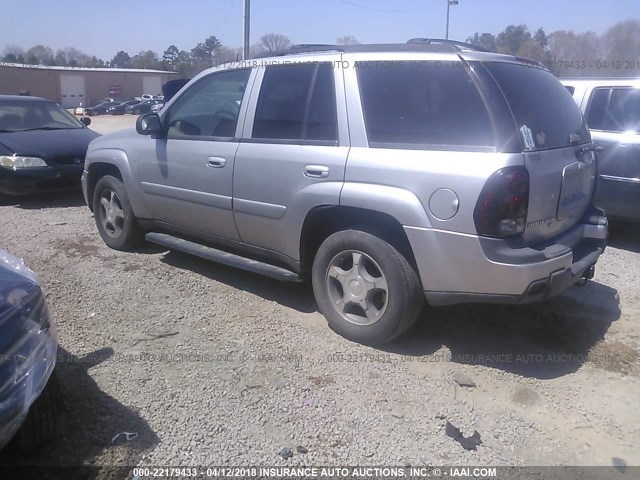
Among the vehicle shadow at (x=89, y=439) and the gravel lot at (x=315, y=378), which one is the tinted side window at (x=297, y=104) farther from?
the vehicle shadow at (x=89, y=439)

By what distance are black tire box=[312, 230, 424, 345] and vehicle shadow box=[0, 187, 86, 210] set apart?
557 cm

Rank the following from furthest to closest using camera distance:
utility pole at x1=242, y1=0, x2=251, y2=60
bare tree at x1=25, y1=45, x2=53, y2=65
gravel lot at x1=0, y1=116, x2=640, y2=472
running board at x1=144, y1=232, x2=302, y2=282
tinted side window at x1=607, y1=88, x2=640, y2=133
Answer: bare tree at x1=25, y1=45, x2=53, y2=65 → utility pole at x1=242, y1=0, x2=251, y2=60 → tinted side window at x1=607, y1=88, x2=640, y2=133 → running board at x1=144, y1=232, x2=302, y2=282 → gravel lot at x1=0, y1=116, x2=640, y2=472

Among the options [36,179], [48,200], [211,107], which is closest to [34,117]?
[48,200]

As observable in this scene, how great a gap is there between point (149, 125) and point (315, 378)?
279 centimetres

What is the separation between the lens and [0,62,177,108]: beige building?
55013 millimetres

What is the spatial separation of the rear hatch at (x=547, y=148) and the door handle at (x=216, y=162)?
6.89ft

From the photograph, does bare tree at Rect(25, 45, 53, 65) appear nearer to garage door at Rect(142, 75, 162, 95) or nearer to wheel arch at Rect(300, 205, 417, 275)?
garage door at Rect(142, 75, 162, 95)

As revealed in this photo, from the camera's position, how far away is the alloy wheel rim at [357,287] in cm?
376

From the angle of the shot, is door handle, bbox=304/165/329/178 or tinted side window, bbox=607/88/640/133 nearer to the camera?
door handle, bbox=304/165/329/178

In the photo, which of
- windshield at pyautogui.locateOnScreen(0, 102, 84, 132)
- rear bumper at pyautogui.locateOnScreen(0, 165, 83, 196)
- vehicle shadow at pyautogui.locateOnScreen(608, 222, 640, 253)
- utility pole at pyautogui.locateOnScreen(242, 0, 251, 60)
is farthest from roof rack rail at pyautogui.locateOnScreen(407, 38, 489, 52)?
utility pole at pyautogui.locateOnScreen(242, 0, 251, 60)

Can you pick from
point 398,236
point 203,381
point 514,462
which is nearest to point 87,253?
point 203,381

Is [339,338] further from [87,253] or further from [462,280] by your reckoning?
[87,253]

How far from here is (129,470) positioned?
8.76ft

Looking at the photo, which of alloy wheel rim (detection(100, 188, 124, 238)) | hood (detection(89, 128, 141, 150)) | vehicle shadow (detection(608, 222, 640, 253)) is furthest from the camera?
vehicle shadow (detection(608, 222, 640, 253))
